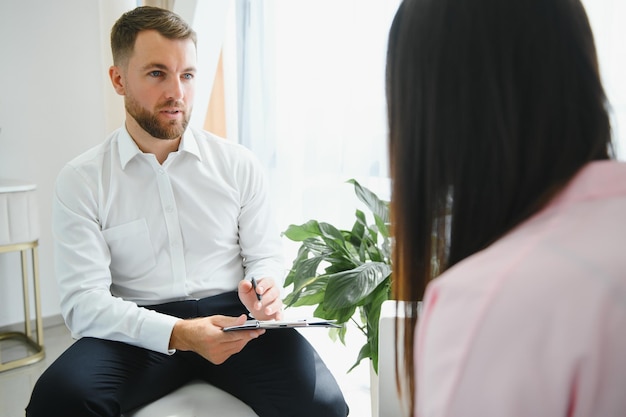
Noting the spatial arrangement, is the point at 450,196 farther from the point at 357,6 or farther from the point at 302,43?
the point at 302,43

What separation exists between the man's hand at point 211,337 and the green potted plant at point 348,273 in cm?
30

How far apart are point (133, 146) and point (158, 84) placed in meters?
0.22

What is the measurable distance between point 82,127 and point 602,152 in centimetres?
304

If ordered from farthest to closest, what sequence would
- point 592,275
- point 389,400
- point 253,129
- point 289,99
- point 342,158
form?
point 253,129
point 289,99
point 342,158
point 389,400
point 592,275

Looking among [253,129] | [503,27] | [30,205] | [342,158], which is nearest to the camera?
A: [503,27]

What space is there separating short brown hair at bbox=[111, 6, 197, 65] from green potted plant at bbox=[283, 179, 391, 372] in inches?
28.9

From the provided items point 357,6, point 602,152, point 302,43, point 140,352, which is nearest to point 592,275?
point 602,152

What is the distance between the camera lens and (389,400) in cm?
131

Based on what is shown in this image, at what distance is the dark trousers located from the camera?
140cm

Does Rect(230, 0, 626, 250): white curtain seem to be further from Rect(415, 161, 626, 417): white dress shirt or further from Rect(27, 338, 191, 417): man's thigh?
Rect(415, 161, 626, 417): white dress shirt

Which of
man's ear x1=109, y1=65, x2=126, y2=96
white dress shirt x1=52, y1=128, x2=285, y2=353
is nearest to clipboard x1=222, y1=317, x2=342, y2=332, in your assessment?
white dress shirt x1=52, y1=128, x2=285, y2=353

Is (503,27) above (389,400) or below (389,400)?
above

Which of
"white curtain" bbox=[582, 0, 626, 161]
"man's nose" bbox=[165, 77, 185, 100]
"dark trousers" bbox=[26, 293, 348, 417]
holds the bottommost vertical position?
"dark trousers" bbox=[26, 293, 348, 417]

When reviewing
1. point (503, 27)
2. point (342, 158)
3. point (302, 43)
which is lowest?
point (342, 158)
